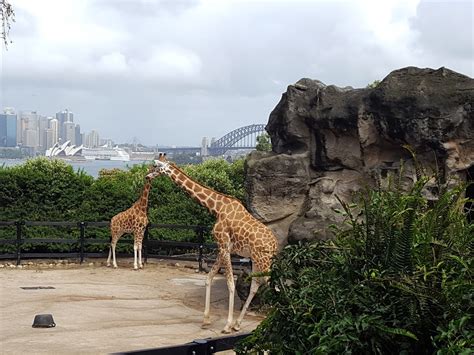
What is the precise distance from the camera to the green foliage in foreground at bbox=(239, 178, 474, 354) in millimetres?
2664

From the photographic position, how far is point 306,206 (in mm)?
11125

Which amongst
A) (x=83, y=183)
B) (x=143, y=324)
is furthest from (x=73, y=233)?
(x=143, y=324)

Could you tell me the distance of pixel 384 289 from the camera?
111 inches

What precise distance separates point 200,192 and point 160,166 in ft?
4.59

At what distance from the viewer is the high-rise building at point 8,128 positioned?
271 feet

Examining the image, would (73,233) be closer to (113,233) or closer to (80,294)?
(113,233)

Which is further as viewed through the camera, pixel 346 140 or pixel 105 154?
pixel 105 154

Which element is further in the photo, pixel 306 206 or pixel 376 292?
pixel 306 206

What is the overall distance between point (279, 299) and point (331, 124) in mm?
8253

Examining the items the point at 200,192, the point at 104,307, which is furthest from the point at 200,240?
the point at 200,192

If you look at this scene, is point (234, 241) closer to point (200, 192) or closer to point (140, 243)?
point (200, 192)

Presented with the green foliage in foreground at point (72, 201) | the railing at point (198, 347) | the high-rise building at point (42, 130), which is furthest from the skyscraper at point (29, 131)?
the railing at point (198, 347)

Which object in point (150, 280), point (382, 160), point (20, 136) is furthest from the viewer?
point (20, 136)

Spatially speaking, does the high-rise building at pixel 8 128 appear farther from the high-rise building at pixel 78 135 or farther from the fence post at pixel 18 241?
the fence post at pixel 18 241
